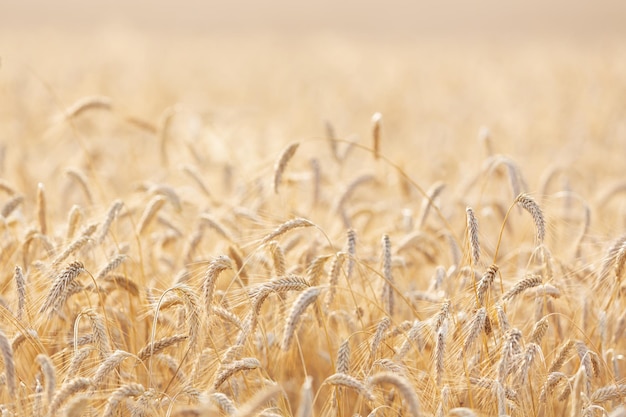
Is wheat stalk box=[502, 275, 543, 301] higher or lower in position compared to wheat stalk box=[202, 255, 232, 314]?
lower

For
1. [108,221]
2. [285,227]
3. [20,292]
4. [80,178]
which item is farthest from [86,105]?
[285,227]

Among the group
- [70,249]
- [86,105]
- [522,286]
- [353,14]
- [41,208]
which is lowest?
[522,286]

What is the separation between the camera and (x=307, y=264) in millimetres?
3027

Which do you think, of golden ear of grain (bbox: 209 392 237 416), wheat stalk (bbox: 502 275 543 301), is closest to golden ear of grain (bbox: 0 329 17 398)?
golden ear of grain (bbox: 209 392 237 416)

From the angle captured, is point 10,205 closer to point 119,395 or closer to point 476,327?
point 119,395

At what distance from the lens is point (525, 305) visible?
10.2ft

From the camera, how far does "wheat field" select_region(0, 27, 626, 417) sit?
2.16 m

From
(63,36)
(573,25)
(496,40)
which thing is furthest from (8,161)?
(573,25)

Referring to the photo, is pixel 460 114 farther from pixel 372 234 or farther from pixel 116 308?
pixel 116 308

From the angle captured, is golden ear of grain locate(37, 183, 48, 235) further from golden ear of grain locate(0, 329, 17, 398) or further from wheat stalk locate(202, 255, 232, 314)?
golden ear of grain locate(0, 329, 17, 398)

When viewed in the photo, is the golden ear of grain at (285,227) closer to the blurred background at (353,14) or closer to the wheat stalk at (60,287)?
the wheat stalk at (60,287)

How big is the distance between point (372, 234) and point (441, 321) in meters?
1.40

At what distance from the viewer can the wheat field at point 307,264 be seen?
216 centimetres

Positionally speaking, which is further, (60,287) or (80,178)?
(80,178)
